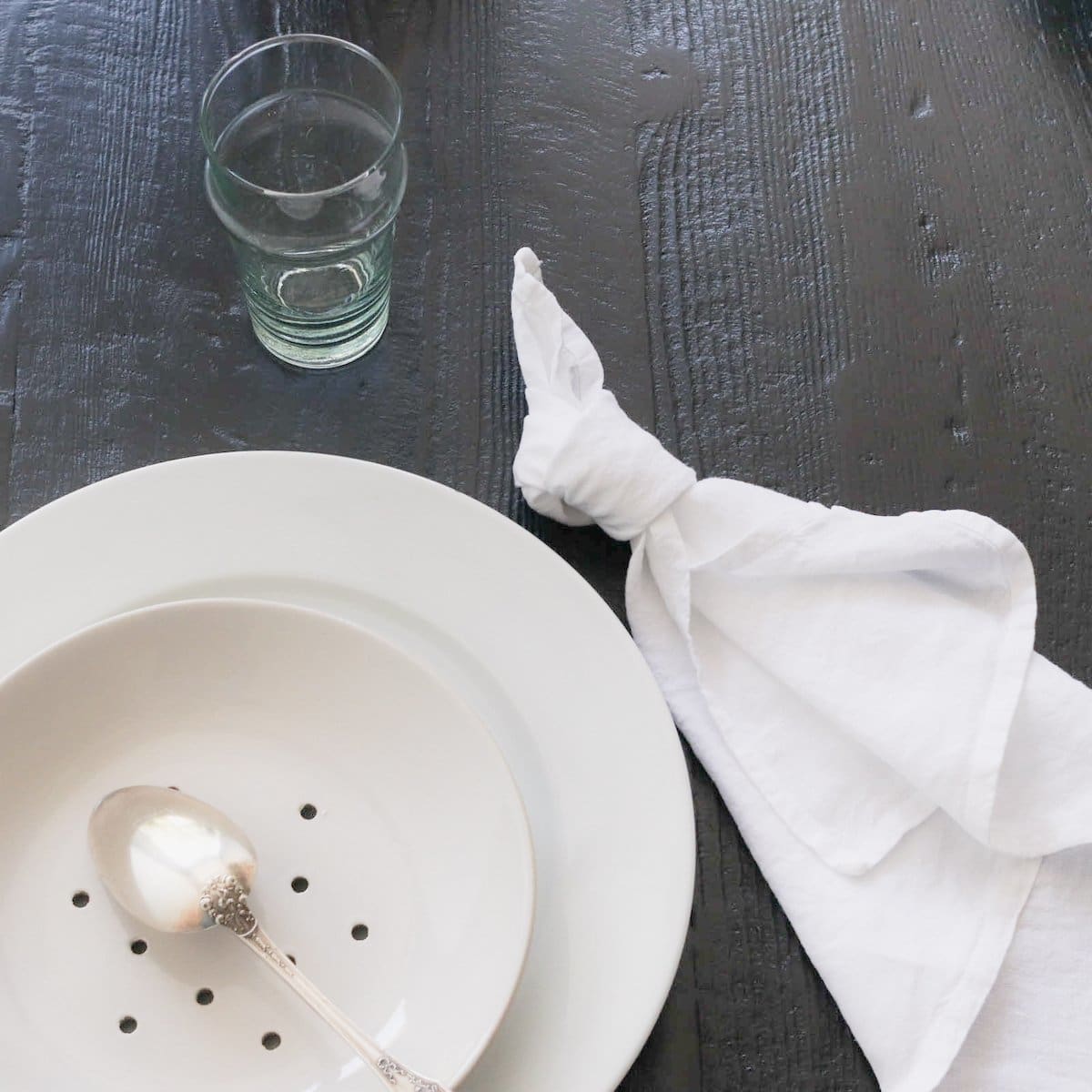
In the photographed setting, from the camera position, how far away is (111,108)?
701mm

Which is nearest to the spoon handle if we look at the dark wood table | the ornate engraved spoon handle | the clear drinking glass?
the ornate engraved spoon handle

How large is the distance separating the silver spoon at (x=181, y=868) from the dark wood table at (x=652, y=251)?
0.61 feet

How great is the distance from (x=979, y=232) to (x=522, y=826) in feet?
1.48

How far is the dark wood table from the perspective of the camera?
0.63 m

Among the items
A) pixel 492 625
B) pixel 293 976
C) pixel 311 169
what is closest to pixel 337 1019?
pixel 293 976

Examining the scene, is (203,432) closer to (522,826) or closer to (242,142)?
(242,142)

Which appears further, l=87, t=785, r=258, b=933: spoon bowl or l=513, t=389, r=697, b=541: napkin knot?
l=513, t=389, r=697, b=541: napkin knot

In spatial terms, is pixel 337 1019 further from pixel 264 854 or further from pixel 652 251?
pixel 652 251

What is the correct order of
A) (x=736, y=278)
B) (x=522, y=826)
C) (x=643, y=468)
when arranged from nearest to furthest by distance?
1. (x=522, y=826)
2. (x=643, y=468)
3. (x=736, y=278)

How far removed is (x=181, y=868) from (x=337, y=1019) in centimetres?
8

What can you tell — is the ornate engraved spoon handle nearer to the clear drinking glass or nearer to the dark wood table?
the dark wood table

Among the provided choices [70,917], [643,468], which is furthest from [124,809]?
[643,468]

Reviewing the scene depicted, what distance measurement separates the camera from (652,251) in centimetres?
69

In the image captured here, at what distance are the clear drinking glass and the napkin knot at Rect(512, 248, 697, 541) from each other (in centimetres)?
8
